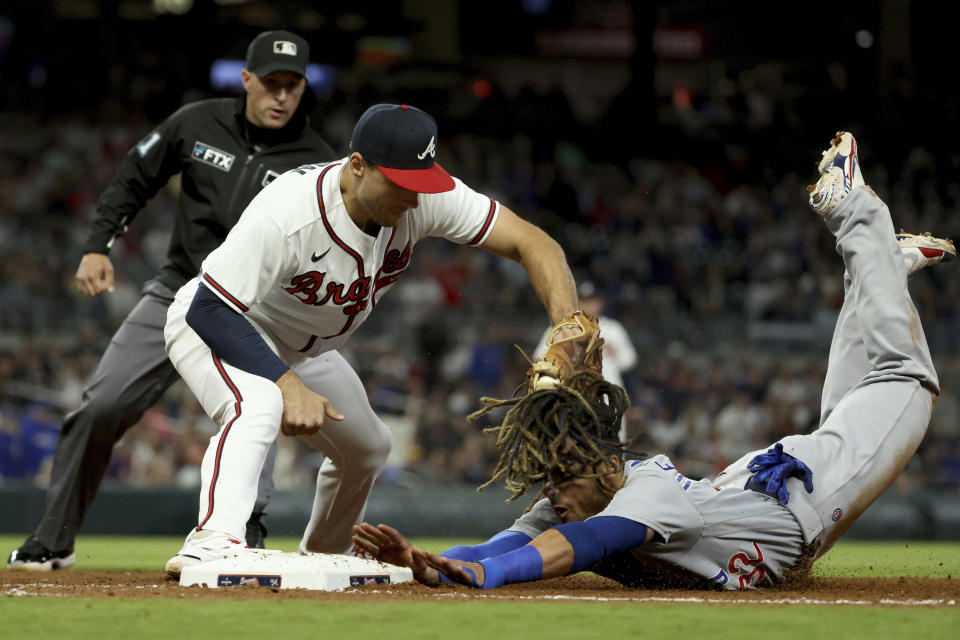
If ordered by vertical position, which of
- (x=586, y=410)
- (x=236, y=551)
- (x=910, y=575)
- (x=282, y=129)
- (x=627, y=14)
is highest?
(x=627, y=14)

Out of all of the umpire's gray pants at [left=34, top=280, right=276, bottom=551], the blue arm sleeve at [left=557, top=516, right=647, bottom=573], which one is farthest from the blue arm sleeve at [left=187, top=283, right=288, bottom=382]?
the umpire's gray pants at [left=34, top=280, right=276, bottom=551]

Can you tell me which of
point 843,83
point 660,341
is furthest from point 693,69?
point 660,341

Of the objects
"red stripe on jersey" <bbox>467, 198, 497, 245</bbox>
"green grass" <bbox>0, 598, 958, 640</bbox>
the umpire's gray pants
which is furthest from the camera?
the umpire's gray pants

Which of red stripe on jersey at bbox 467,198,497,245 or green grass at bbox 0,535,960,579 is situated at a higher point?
red stripe on jersey at bbox 467,198,497,245

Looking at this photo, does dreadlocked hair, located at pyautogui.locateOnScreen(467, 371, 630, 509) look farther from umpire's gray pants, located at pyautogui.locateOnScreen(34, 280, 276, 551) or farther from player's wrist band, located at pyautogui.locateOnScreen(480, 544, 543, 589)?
umpire's gray pants, located at pyautogui.locateOnScreen(34, 280, 276, 551)

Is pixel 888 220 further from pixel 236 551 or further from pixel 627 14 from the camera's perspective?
pixel 627 14

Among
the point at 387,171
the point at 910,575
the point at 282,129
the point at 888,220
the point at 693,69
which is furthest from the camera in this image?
the point at 693,69
